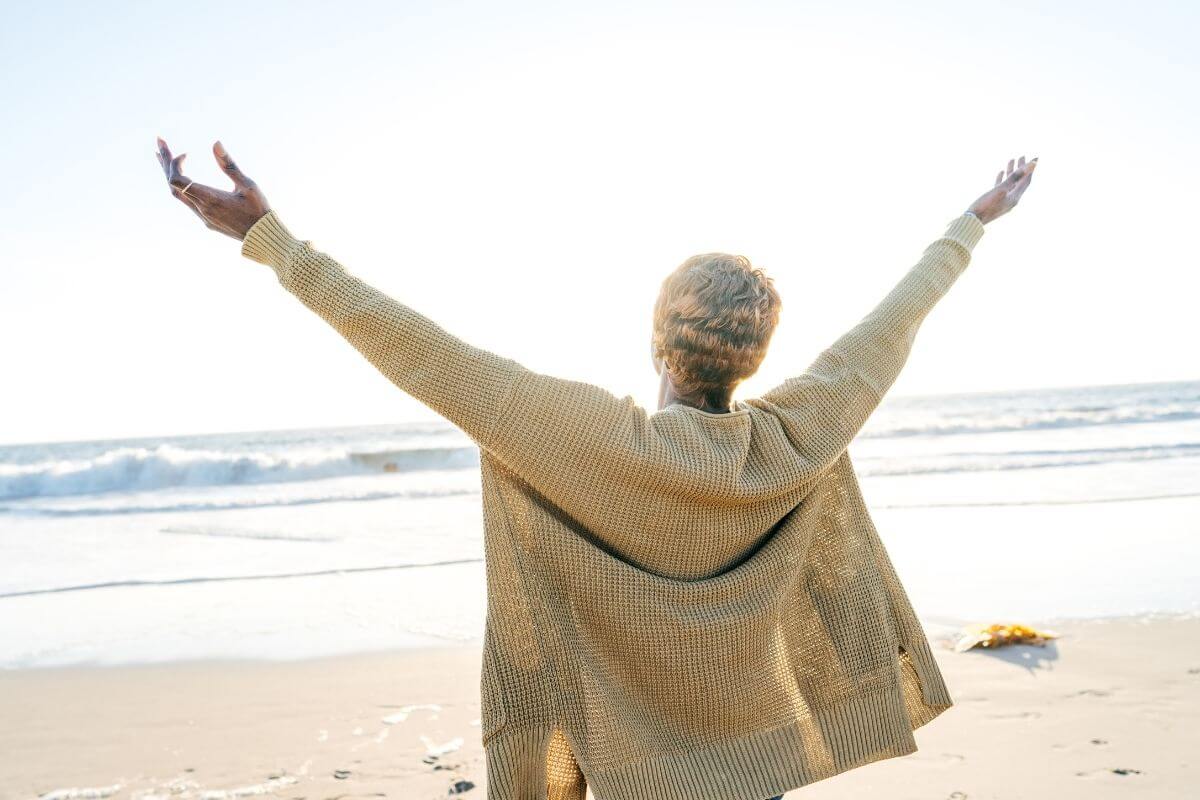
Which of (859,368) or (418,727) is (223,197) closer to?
(859,368)

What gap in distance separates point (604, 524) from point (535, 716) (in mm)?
336

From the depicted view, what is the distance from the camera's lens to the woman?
148 centimetres

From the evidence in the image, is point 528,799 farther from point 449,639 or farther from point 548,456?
point 449,639

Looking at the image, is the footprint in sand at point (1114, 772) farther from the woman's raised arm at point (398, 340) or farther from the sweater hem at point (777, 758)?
the woman's raised arm at point (398, 340)

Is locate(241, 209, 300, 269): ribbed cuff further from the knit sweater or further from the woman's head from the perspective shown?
the woman's head

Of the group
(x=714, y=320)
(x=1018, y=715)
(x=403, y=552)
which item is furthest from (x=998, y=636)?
(x=403, y=552)

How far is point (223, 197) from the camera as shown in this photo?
1510mm

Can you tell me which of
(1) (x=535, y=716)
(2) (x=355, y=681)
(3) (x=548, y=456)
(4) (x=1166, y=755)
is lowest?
(4) (x=1166, y=755)

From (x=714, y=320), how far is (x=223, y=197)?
825 mm

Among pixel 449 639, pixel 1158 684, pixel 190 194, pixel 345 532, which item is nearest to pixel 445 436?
pixel 345 532

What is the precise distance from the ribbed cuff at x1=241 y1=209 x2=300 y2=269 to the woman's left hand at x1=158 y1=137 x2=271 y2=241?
0.03 m

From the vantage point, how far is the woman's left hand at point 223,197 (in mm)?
1498

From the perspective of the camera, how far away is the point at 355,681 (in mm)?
4750

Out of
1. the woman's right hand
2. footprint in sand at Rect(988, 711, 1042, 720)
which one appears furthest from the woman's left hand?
footprint in sand at Rect(988, 711, 1042, 720)
